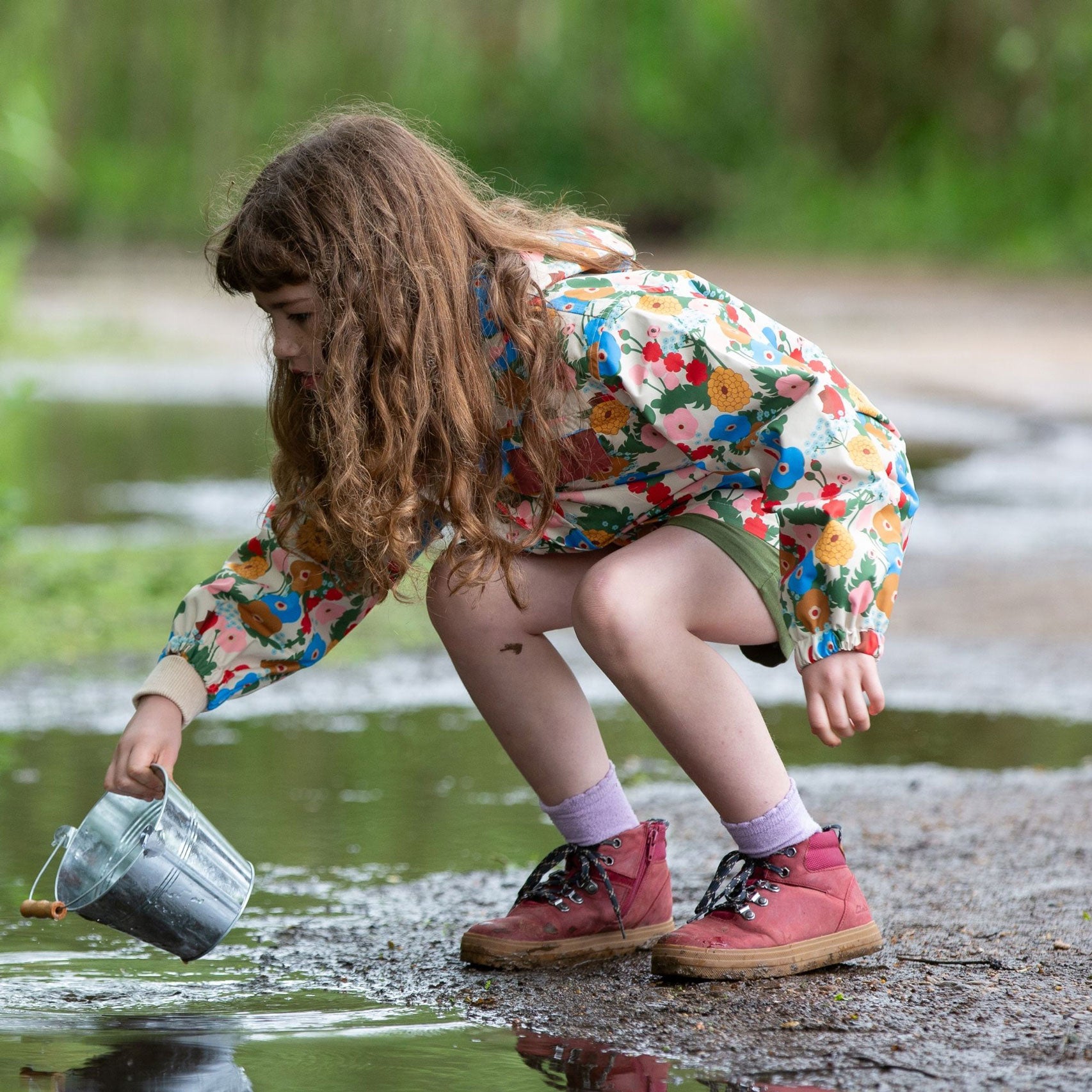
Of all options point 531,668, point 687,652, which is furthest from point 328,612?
point 687,652

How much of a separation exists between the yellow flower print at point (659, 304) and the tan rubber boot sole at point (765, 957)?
2.45ft

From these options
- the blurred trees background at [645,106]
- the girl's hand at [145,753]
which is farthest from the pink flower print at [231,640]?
the blurred trees background at [645,106]

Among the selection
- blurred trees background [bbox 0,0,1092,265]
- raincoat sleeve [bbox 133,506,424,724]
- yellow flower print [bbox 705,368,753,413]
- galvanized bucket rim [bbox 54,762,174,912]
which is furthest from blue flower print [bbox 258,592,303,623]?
blurred trees background [bbox 0,0,1092,265]

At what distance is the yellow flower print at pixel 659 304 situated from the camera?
2.26m

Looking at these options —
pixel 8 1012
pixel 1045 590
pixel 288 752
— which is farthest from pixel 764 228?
pixel 8 1012

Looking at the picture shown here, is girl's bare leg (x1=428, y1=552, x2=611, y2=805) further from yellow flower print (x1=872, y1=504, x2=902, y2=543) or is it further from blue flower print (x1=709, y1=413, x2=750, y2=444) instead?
yellow flower print (x1=872, y1=504, x2=902, y2=543)

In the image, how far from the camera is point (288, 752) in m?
3.46

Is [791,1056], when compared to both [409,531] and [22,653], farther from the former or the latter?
[22,653]

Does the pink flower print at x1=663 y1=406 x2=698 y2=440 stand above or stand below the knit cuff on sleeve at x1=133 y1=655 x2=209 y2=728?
above

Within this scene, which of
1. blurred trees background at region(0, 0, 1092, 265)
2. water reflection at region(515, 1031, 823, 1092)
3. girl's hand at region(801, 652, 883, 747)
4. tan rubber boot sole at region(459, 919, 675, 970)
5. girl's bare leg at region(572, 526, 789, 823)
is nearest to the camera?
water reflection at region(515, 1031, 823, 1092)

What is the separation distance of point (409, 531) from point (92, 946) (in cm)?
71

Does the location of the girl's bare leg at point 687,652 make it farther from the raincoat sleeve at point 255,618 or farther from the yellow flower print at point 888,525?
the raincoat sleeve at point 255,618

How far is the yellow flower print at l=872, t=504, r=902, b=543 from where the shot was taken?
2166 mm

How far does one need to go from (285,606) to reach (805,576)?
69 centimetres
